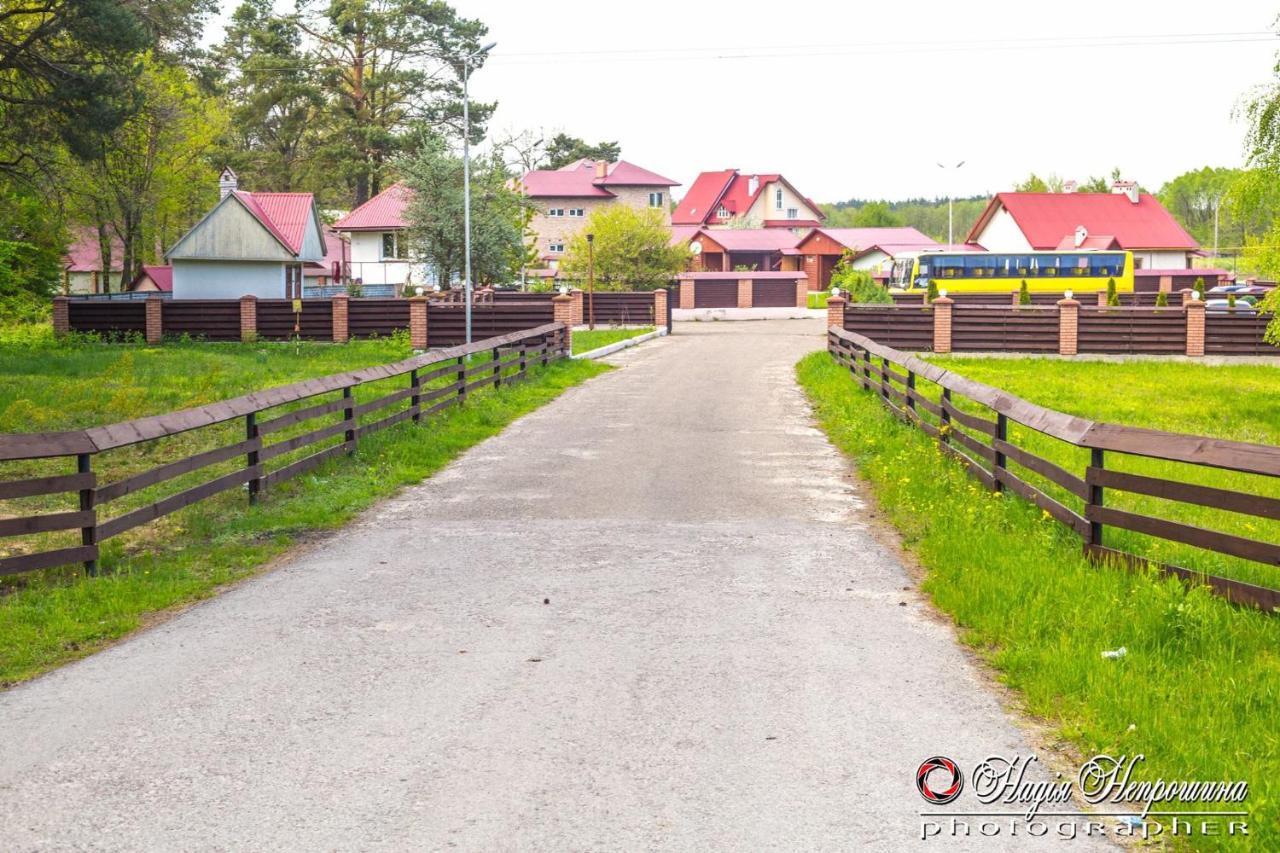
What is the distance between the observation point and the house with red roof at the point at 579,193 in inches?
3757

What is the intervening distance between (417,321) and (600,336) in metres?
6.87

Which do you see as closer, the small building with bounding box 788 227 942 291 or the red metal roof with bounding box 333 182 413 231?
the red metal roof with bounding box 333 182 413 231

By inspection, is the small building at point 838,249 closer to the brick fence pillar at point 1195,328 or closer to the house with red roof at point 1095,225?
the house with red roof at point 1095,225

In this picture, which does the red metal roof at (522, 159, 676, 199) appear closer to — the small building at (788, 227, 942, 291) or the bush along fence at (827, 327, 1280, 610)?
the small building at (788, 227, 942, 291)

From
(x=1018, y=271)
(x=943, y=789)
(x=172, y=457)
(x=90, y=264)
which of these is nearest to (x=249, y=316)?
(x=172, y=457)

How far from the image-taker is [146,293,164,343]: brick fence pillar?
39.5 metres

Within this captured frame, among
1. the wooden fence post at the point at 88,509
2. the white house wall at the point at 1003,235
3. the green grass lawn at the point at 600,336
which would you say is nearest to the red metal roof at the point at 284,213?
the green grass lawn at the point at 600,336

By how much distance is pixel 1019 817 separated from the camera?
5000 millimetres

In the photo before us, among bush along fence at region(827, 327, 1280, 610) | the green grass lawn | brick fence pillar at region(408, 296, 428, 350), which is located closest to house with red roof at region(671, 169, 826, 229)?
the green grass lawn

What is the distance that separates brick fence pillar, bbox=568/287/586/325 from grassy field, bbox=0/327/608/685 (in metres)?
12.1

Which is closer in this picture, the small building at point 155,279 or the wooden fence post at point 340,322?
the wooden fence post at point 340,322

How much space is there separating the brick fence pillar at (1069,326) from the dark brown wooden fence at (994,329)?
497mm

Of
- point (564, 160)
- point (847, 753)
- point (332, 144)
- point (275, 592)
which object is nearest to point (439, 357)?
point (275, 592)

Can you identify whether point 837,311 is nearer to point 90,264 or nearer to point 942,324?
point 942,324
